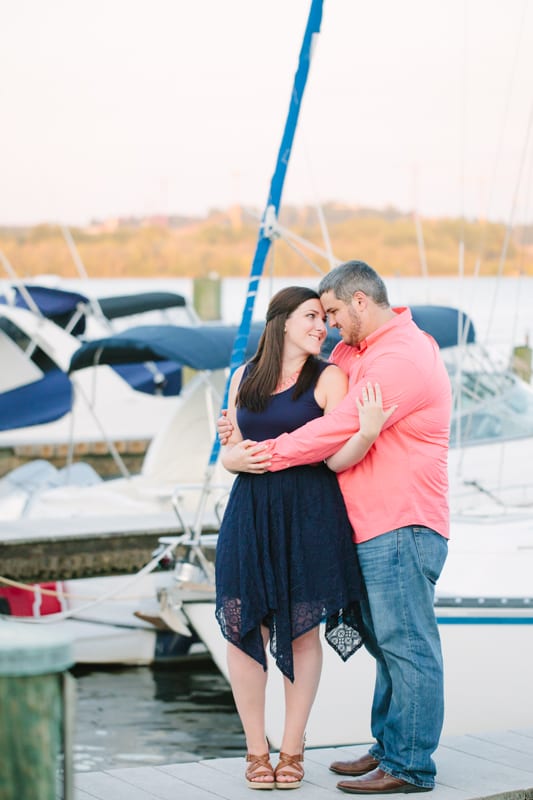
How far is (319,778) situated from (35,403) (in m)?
10.4

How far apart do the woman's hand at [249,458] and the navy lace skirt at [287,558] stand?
57 mm

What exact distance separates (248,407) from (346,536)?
53cm

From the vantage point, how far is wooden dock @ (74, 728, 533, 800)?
413cm

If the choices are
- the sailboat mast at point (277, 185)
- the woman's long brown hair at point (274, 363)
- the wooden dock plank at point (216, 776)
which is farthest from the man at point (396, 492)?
the sailboat mast at point (277, 185)

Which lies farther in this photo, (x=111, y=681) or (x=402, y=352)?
(x=111, y=681)

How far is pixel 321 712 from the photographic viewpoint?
6934 mm

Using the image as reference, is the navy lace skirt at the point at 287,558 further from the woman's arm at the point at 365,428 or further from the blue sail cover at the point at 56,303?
the blue sail cover at the point at 56,303

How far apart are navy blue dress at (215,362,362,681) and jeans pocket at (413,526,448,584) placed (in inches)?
8.2

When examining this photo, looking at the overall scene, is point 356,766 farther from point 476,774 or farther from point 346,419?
point 346,419

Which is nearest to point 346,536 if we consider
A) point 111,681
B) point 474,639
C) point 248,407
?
point 248,407

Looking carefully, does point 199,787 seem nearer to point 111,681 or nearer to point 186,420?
point 111,681

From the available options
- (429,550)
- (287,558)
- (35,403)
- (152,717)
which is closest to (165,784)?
(287,558)

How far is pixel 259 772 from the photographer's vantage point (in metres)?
4.21

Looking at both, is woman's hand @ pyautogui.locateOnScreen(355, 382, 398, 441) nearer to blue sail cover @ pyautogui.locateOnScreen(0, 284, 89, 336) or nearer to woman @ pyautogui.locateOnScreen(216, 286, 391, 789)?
woman @ pyautogui.locateOnScreen(216, 286, 391, 789)
